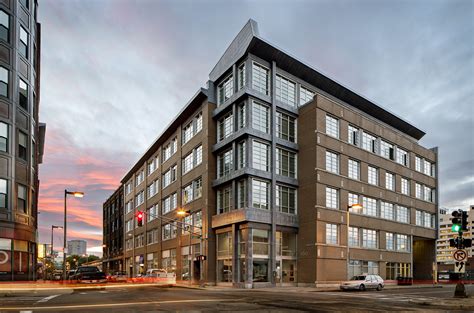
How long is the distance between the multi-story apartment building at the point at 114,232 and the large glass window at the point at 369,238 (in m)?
64.4

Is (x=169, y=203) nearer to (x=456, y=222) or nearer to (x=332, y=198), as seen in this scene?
(x=332, y=198)

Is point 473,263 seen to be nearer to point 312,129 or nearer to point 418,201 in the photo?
point 418,201

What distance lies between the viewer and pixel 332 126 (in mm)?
50969

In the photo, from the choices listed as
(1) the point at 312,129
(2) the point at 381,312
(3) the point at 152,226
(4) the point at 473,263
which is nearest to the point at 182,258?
(3) the point at 152,226

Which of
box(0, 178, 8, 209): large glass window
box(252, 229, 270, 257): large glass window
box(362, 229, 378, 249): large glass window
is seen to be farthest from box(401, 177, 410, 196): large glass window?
box(0, 178, 8, 209): large glass window

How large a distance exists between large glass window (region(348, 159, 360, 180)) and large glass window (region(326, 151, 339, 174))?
2898mm

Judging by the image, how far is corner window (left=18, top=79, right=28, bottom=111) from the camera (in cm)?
3298

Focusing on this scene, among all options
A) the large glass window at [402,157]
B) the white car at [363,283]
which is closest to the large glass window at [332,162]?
the white car at [363,283]

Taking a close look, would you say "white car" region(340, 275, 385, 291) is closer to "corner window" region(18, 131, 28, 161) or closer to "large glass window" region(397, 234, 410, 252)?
"large glass window" region(397, 234, 410, 252)

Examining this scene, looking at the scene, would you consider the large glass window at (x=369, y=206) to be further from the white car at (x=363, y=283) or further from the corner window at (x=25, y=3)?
the corner window at (x=25, y=3)

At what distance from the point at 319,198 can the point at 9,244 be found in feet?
95.3

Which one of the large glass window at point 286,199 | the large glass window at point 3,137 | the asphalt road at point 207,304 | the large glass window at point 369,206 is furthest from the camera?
the large glass window at point 369,206

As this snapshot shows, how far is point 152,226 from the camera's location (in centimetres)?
7750

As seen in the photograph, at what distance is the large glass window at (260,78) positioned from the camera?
47594 millimetres
